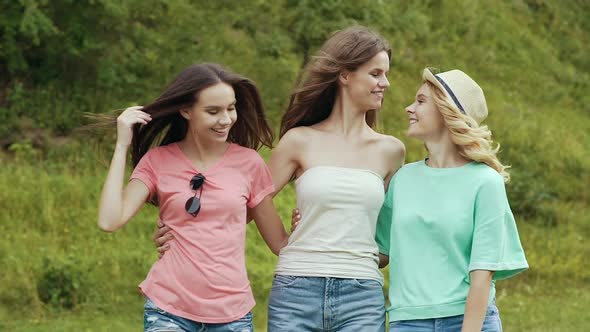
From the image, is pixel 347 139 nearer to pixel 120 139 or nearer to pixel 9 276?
pixel 120 139

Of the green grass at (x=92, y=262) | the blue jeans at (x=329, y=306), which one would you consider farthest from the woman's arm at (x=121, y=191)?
the green grass at (x=92, y=262)

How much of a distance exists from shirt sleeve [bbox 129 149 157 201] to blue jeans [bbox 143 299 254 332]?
1.59ft

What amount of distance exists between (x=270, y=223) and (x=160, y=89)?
876 cm

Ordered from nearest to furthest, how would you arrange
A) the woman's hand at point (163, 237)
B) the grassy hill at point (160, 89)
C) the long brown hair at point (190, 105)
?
the woman's hand at point (163, 237) → the long brown hair at point (190, 105) → the grassy hill at point (160, 89)

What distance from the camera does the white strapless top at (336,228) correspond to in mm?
4828

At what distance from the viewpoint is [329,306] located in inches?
188

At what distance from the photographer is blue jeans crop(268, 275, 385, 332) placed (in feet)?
15.7

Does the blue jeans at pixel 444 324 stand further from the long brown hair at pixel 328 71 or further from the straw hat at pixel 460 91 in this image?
the long brown hair at pixel 328 71

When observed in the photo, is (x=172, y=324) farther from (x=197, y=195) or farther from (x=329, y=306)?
(x=329, y=306)

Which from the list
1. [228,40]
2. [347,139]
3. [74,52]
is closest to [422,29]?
[228,40]

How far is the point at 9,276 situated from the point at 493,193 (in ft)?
22.3

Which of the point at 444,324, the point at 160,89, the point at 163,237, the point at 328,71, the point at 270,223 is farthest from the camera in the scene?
the point at 160,89

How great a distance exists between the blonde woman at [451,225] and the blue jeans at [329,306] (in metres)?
0.11

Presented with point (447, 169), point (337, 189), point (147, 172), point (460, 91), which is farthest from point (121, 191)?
point (460, 91)
